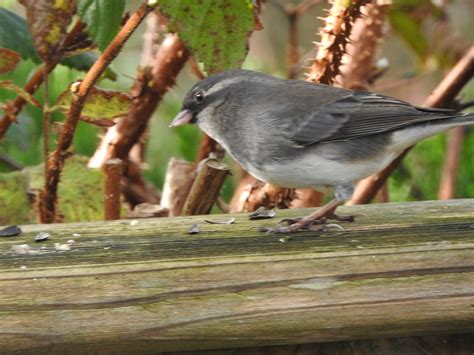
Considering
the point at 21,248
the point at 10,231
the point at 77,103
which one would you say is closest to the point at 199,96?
the point at 77,103

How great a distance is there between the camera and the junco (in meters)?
2.88

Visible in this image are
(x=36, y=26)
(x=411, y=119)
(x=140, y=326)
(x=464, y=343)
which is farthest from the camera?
(x=411, y=119)

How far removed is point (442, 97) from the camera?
378 centimetres

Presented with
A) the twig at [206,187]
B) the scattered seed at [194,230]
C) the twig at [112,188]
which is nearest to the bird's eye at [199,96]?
the twig at [206,187]

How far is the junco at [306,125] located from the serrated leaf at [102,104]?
32 cm

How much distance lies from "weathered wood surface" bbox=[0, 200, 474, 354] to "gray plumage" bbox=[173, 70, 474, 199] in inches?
25.1

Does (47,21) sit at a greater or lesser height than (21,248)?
greater

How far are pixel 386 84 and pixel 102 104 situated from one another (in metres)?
2.19

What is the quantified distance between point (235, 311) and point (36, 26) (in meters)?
1.16

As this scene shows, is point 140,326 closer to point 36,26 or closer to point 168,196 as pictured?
point 36,26

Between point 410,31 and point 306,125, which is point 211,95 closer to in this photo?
point 306,125

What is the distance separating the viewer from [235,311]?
75.7 inches

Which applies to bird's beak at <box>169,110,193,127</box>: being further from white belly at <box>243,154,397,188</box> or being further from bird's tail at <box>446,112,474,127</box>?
bird's tail at <box>446,112,474,127</box>

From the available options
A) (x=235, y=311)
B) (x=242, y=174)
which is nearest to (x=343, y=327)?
(x=235, y=311)
